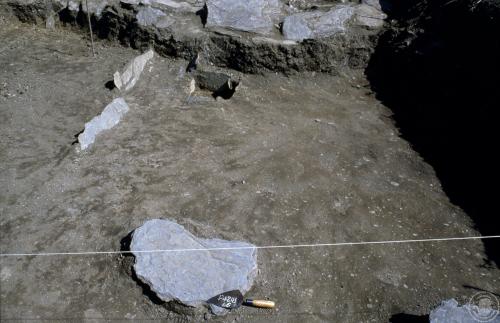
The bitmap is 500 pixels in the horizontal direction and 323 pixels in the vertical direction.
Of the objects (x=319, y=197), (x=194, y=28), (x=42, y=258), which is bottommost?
(x=42, y=258)

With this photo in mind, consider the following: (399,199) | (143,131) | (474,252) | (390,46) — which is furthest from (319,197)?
(390,46)

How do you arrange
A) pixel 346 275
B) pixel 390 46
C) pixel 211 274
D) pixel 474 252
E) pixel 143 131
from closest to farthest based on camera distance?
pixel 211 274 → pixel 346 275 → pixel 474 252 → pixel 143 131 → pixel 390 46

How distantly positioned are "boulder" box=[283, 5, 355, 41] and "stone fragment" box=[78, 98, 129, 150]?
138 inches

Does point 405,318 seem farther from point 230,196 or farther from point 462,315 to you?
point 230,196

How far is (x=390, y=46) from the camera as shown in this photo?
8031 millimetres

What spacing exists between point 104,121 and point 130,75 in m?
1.50

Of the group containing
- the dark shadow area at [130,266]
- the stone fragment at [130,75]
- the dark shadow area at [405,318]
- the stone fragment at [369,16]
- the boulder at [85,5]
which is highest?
the stone fragment at [369,16]

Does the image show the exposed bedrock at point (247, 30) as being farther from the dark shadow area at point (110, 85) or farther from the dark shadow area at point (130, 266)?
the dark shadow area at point (130, 266)

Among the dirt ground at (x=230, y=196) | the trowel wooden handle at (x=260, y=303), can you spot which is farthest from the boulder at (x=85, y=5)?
the trowel wooden handle at (x=260, y=303)

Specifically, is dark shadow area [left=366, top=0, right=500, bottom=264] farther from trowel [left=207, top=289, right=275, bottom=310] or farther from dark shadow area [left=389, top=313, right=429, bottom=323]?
trowel [left=207, top=289, right=275, bottom=310]

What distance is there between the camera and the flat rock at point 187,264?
3.87 metres

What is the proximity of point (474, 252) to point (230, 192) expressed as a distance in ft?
9.33

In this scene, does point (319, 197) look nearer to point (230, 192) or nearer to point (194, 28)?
point (230, 192)

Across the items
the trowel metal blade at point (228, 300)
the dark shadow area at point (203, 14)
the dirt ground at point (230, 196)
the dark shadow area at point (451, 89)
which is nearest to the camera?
the trowel metal blade at point (228, 300)
